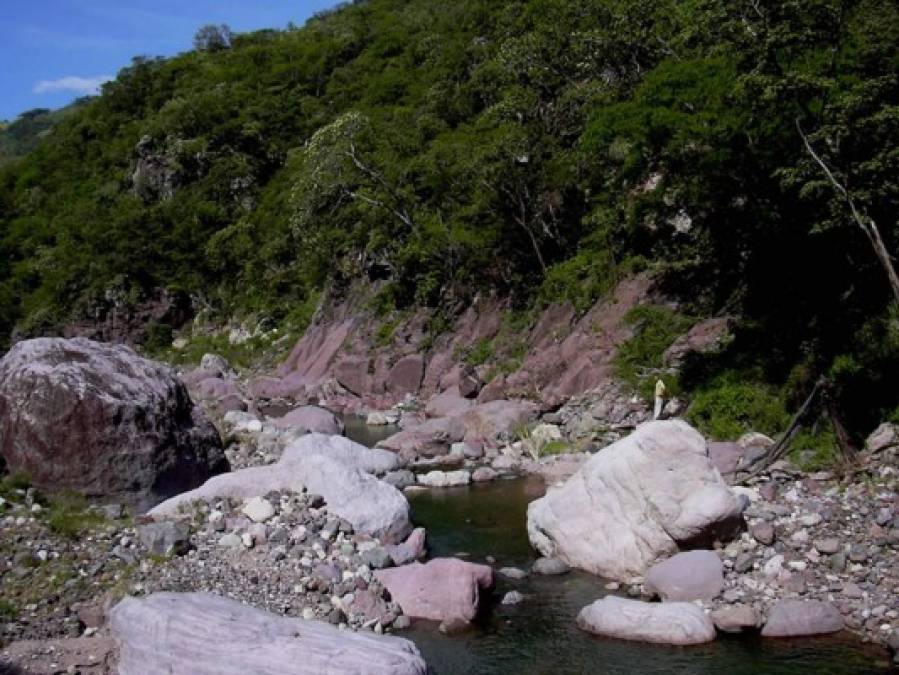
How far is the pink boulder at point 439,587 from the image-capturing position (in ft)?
42.0

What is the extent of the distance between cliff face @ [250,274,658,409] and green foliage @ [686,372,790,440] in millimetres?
5418

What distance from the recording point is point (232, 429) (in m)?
26.3

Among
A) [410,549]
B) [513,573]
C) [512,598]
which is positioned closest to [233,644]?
[512,598]

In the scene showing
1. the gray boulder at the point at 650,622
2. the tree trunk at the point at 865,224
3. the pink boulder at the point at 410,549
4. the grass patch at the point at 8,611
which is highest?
the tree trunk at the point at 865,224

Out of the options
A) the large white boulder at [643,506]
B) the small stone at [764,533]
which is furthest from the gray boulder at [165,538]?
the small stone at [764,533]

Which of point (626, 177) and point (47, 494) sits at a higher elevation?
point (626, 177)

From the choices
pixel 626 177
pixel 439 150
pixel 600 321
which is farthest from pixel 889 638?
pixel 439 150

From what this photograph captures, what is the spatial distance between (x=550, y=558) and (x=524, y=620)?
2310 mm

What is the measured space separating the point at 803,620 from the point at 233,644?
7.48 meters

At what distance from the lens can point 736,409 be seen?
20.3 metres

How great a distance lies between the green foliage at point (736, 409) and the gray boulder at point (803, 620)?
7.54 m

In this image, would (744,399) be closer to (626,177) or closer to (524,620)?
(524,620)

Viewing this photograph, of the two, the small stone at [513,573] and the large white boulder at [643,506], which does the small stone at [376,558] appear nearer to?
the small stone at [513,573]

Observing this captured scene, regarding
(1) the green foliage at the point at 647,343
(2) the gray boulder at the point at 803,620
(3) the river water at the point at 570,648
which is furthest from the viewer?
(1) the green foliage at the point at 647,343
